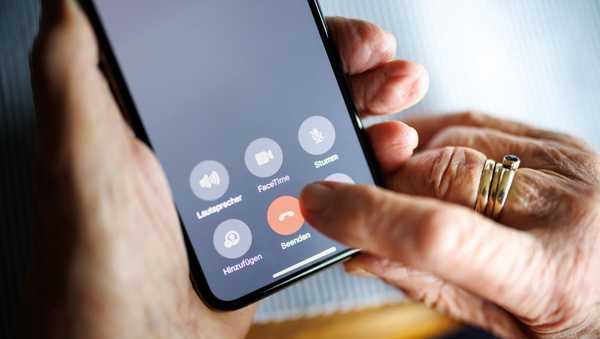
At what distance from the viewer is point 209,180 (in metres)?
0.46

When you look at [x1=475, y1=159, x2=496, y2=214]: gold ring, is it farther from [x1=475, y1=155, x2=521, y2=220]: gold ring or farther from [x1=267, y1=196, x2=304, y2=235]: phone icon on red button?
[x1=267, y1=196, x2=304, y2=235]: phone icon on red button

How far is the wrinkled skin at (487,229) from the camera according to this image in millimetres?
358

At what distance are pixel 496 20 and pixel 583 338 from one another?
1.47 ft

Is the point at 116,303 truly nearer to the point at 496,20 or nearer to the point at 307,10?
the point at 307,10

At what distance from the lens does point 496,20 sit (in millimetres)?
724

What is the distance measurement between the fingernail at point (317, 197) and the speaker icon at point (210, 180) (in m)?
0.09

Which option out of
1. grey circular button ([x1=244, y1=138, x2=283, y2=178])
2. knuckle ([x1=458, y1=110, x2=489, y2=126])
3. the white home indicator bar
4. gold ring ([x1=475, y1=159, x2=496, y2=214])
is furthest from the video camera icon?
knuckle ([x1=458, y1=110, x2=489, y2=126])

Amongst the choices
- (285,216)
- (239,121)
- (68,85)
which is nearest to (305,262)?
(285,216)

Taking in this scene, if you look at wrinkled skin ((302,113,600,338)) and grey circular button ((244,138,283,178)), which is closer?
wrinkled skin ((302,113,600,338))

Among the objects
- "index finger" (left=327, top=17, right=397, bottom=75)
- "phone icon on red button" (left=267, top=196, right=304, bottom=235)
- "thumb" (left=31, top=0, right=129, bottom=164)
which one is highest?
"thumb" (left=31, top=0, right=129, bottom=164)

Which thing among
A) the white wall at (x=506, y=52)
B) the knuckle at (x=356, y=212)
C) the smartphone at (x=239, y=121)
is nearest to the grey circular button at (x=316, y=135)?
the smartphone at (x=239, y=121)

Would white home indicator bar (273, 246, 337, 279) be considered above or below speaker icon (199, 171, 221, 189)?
below

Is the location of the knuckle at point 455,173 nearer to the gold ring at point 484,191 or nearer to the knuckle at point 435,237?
the gold ring at point 484,191

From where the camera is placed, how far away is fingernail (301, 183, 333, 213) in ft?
1.28
